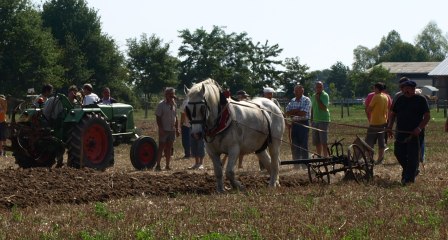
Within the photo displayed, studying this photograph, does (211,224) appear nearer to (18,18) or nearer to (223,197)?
(223,197)

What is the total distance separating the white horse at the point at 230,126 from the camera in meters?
14.0

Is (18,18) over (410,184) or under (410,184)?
over

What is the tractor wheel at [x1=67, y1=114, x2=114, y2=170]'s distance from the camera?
1825cm

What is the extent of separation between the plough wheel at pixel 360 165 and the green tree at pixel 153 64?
188ft

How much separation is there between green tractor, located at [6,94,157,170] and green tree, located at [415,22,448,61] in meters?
169

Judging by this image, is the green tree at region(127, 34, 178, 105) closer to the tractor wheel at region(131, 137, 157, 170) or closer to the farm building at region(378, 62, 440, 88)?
the tractor wheel at region(131, 137, 157, 170)

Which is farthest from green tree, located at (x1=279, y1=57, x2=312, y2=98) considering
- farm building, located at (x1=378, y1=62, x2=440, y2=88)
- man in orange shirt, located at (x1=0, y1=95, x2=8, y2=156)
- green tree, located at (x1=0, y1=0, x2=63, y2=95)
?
farm building, located at (x1=378, y1=62, x2=440, y2=88)

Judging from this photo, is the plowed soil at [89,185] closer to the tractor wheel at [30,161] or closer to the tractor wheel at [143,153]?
the tractor wheel at [30,161]

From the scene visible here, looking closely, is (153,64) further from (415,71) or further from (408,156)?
(415,71)

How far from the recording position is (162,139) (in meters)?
20.4


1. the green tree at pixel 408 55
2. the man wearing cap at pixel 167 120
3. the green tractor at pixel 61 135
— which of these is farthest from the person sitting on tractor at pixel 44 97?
the green tree at pixel 408 55

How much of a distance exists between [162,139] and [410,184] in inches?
267

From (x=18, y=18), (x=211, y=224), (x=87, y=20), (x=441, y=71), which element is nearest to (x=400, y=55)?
(x=441, y=71)

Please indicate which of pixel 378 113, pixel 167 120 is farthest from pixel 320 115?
pixel 167 120
